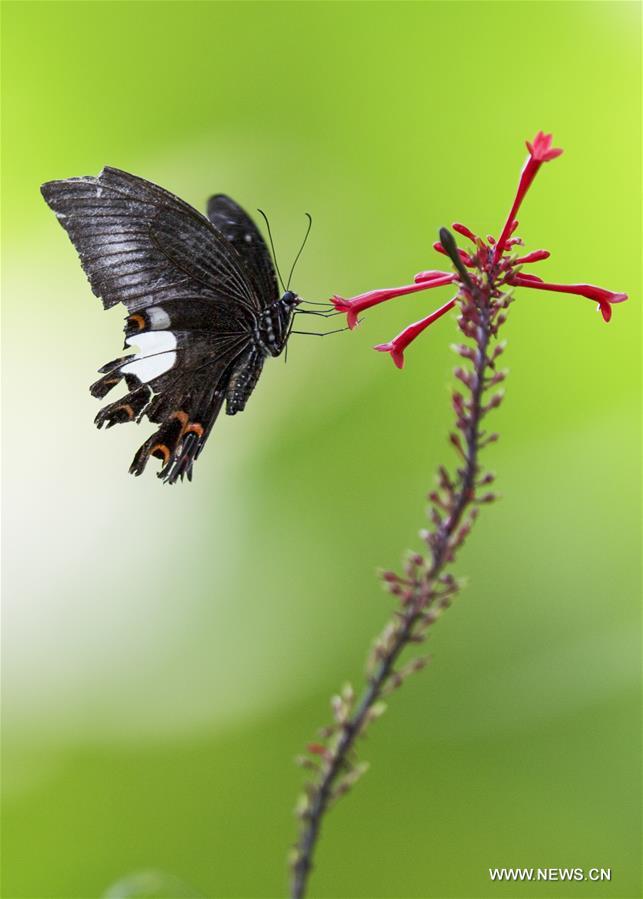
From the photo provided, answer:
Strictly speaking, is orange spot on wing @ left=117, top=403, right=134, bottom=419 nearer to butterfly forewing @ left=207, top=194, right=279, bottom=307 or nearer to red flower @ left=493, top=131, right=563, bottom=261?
butterfly forewing @ left=207, top=194, right=279, bottom=307

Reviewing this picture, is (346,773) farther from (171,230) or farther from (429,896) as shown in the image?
(429,896)

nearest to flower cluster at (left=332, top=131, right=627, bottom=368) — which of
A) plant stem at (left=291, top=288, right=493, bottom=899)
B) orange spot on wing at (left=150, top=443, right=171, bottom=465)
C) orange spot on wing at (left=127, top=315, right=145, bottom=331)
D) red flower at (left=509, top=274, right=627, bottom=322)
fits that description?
red flower at (left=509, top=274, right=627, bottom=322)

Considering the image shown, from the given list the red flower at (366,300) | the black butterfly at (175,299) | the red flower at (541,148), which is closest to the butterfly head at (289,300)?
the black butterfly at (175,299)

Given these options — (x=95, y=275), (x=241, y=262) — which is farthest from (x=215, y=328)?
(x=95, y=275)

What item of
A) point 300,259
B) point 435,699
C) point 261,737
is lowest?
point 261,737

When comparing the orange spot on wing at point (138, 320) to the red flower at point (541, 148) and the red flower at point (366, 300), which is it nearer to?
the red flower at point (366, 300)

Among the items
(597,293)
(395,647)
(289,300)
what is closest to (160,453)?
(289,300)
